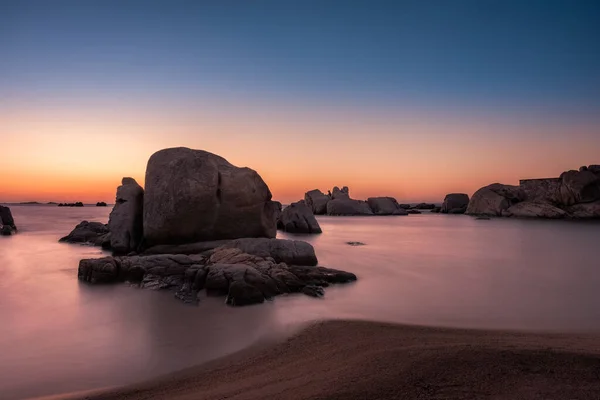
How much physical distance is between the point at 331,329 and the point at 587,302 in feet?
17.9

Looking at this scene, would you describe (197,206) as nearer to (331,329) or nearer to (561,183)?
(331,329)

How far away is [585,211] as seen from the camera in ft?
139

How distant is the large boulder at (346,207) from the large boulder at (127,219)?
153ft

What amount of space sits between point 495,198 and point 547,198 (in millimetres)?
6628

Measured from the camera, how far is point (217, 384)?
3.77m

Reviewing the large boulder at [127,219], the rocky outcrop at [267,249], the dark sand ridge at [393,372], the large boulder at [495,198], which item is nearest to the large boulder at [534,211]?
the large boulder at [495,198]

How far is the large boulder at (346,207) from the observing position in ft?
193

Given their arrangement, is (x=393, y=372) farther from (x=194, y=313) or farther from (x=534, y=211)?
(x=534, y=211)

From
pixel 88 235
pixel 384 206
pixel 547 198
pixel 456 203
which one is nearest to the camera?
pixel 88 235

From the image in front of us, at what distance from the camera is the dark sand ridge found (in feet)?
9.89

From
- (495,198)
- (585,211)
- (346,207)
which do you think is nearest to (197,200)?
(585,211)

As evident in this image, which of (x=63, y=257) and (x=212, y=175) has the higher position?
(x=212, y=175)

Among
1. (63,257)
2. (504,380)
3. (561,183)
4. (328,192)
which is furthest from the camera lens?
(328,192)

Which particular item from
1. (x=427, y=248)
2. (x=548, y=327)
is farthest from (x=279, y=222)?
(x=548, y=327)
